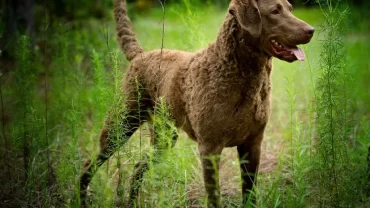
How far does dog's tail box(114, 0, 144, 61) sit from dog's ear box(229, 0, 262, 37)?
147 centimetres

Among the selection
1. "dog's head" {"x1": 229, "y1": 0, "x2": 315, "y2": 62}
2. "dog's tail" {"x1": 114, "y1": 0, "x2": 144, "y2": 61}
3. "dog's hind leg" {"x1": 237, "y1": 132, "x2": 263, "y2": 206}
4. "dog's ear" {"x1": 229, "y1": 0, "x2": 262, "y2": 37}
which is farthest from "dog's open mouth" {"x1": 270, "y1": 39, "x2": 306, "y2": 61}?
"dog's tail" {"x1": 114, "y1": 0, "x2": 144, "y2": 61}

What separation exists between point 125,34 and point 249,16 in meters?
1.66

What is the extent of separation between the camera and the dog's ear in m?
3.39

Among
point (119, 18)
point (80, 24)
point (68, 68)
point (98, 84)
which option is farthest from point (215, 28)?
point (98, 84)

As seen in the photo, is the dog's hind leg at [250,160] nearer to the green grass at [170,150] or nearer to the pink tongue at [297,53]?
the green grass at [170,150]

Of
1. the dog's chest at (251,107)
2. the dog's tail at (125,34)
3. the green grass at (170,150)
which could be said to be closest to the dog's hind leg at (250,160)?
the green grass at (170,150)

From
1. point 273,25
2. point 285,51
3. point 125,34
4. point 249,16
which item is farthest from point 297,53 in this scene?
point 125,34

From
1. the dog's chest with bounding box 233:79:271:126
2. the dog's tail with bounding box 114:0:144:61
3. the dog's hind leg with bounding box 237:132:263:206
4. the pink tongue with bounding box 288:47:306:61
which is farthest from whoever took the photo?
the dog's tail with bounding box 114:0:144:61

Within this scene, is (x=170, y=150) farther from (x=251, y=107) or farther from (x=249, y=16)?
(x=249, y=16)

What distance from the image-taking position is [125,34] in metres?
4.69

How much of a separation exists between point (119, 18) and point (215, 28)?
4951 millimetres

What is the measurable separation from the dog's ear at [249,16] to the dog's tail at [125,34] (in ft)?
4.82

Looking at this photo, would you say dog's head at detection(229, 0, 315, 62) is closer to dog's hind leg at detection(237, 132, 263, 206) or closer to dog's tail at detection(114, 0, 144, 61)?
dog's hind leg at detection(237, 132, 263, 206)

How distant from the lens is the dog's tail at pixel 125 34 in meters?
4.67
